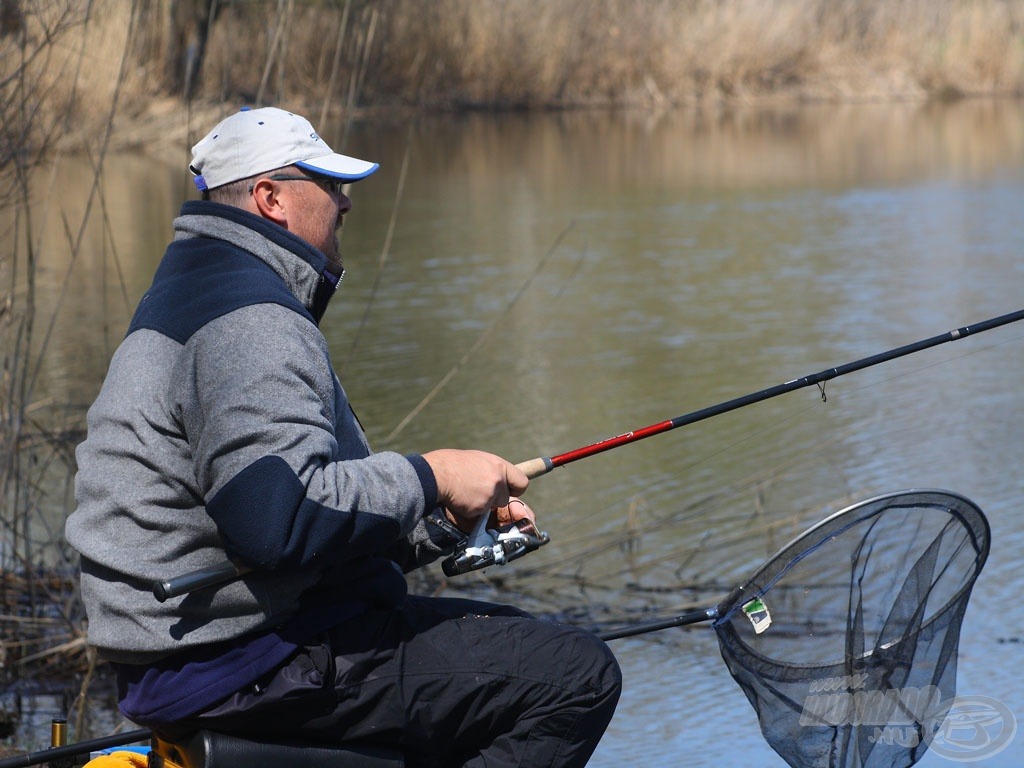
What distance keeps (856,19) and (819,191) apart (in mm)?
11879

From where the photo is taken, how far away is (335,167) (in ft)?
7.25

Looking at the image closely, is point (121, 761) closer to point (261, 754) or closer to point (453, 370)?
point (261, 754)

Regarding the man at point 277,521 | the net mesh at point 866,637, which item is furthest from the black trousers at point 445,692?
the net mesh at point 866,637

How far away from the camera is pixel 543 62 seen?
2030 cm

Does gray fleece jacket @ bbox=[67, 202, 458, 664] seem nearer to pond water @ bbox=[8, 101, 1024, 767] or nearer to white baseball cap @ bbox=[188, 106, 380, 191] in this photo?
white baseball cap @ bbox=[188, 106, 380, 191]

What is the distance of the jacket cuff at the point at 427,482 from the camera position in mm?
2094

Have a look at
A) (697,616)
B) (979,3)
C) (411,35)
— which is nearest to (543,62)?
(411,35)

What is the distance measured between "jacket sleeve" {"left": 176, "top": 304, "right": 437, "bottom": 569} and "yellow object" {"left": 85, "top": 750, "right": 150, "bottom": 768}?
55 cm

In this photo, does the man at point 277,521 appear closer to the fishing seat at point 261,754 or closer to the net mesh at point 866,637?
the fishing seat at point 261,754

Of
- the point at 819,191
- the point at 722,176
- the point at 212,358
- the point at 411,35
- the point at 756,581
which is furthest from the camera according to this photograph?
the point at 411,35

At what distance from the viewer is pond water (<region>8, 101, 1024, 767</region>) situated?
13.8ft

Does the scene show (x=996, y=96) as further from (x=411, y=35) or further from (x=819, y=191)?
(x=819, y=191)

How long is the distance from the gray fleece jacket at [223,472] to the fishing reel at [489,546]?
0.73ft

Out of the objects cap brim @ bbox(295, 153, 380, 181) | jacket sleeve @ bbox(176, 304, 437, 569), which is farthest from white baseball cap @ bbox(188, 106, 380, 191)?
jacket sleeve @ bbox(176, 304, 437, 569)
